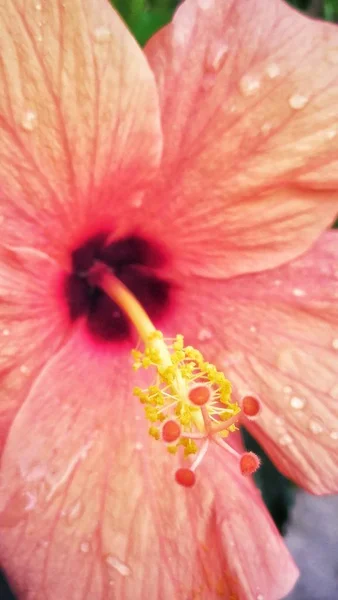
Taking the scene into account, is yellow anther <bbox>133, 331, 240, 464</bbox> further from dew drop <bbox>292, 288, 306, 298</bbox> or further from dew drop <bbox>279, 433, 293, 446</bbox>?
dew drop <bbox>292, 288, 306, 298</bbox>

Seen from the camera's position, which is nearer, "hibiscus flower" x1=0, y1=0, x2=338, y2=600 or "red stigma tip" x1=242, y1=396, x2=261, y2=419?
"hibiscus flower" x1=0, y1=0, x2=338, y2=600

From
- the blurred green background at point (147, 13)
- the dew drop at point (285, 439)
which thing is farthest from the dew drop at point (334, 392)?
the blurred green background at point (147, 13)

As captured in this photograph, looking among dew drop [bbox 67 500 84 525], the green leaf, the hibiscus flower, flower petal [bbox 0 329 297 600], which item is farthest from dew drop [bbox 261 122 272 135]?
the green leaf

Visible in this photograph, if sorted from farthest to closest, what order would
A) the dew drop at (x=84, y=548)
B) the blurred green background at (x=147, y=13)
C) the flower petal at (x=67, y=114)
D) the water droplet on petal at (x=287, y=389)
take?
the blurred green background at (x=147, y=13) → the water droplet on petal at (x=287, y=389) → the dew drop at (x=84, y=548) → the flower petal at (x=67, y=114)

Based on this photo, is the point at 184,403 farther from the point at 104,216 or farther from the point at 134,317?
the point at 104,216

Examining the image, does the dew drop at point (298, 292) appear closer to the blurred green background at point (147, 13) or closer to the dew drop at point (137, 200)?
the dew drop at point (137, 200)

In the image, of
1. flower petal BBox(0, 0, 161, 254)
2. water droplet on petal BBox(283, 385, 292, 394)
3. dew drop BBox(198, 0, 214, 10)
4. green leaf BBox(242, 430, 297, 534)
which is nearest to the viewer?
flower petal BBox(0, 0, 161, 254)

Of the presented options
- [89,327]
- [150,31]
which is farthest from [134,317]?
[150,31]
